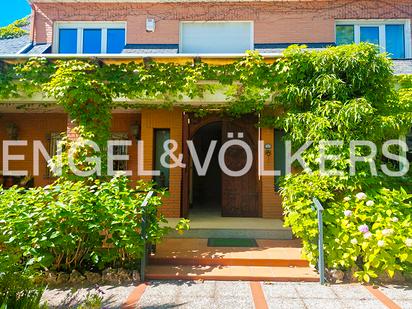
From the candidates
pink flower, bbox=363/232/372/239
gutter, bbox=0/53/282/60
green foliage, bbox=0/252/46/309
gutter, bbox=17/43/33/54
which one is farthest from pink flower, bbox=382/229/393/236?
gutter, bbox=17/43/33/54

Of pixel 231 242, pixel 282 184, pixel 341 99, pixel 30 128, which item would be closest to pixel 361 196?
pixel 282 184

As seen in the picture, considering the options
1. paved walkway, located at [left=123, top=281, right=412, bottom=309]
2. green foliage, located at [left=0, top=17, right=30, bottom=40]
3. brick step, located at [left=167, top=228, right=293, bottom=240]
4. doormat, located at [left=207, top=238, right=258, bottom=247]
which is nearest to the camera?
paved walkway, located at [left=123, top=281, right=412, bottom=309]

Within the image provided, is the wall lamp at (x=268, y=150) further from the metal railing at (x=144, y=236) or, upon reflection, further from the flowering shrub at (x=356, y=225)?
the metal railing at (x=144, y=236)

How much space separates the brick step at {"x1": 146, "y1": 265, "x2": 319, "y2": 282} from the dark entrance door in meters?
2.99

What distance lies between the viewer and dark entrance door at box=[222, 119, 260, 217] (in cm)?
775

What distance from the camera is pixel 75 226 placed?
422 centimetres

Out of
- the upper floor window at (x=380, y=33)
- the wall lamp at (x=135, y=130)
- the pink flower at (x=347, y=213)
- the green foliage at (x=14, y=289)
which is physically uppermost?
the upper floor window at (x=380, y=33)

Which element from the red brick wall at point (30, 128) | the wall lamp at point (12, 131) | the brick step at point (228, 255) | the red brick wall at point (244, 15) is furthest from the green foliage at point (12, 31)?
the brick step at point (228, 255)

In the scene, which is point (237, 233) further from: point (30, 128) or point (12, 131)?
point (12, 131)

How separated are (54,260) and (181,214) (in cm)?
362

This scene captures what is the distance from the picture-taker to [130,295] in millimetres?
3889

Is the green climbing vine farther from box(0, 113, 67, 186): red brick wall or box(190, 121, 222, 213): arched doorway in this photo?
box(190, 121, 222, 213): arched doorway

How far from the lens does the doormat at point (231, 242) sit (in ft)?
18.2

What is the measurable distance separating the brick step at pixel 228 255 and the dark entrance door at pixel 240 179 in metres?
2.17
